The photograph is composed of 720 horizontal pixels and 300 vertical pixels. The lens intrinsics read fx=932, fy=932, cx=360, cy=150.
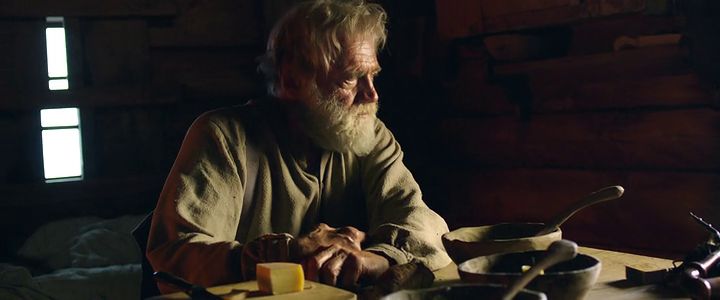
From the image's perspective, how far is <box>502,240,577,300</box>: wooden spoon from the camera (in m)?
1.39

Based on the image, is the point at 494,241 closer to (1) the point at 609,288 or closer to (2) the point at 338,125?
(1) the point at 609,288

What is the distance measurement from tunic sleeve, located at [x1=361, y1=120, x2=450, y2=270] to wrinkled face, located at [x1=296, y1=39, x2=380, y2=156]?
8 centimetres

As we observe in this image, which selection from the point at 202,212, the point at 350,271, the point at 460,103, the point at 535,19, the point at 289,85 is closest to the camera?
the point at 350,271

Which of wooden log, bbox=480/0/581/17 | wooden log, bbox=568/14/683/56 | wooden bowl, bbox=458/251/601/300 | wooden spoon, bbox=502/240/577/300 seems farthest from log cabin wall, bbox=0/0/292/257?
wooden spoon, bbox=502/240/577/300

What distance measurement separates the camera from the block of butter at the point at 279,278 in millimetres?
1898

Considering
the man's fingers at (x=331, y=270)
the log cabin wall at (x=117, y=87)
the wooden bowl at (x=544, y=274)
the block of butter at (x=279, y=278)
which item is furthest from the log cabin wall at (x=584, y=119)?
the block of butter at (x=279, y=278)

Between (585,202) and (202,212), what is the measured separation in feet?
3.69

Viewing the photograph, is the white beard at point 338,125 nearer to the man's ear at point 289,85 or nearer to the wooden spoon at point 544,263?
the man's ear at point 289,85

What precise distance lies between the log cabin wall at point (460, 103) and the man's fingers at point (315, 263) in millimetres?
1772

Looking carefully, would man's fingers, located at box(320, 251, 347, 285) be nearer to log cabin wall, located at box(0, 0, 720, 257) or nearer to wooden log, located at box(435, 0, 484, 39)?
log cabin wall, located at box(0, 0, 720, 257)

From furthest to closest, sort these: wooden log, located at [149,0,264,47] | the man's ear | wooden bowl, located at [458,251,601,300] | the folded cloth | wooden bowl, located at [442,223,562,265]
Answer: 1. wooden log, located at [149,0,264,47]
2. the folded cloth
3. the man's ear
4. wooden bowl, located at [442,223,562,265]
5. wooden bowl, located at [458,251,601,300]

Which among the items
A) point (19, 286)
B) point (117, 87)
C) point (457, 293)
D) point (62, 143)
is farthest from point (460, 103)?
point (457, 293)

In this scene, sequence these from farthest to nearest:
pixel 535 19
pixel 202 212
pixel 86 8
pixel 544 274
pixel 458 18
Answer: pixel 86 8
pixel 458 18
pixel 535 19
pixel 202 212
pixel 544 274

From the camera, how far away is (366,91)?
312 cm
